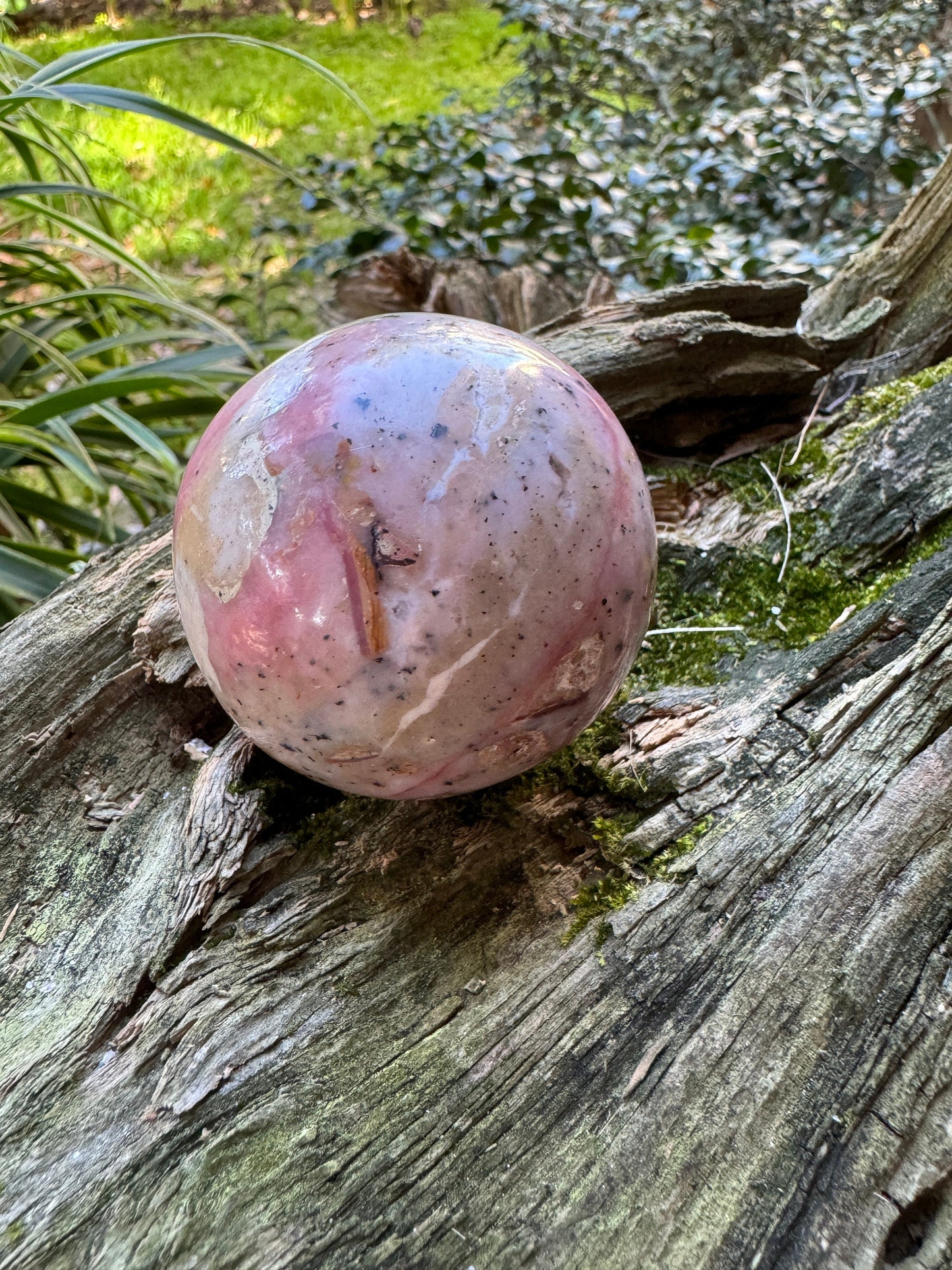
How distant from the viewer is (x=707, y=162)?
→ 112 inches

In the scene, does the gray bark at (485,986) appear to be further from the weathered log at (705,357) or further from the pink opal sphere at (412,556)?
the weathered log at (705,357)

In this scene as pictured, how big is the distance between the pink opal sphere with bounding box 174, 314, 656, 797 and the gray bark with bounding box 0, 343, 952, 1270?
213mm

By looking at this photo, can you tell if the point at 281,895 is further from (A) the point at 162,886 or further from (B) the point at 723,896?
(B) the point at 723,896

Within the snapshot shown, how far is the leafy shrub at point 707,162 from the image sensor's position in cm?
279

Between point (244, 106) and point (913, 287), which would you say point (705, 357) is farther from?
point (244, 106)

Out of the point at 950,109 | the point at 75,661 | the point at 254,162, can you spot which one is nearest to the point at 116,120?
the point at 254,162

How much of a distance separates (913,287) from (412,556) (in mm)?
1593

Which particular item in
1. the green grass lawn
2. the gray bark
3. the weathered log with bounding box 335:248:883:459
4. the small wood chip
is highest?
the green grass lawn

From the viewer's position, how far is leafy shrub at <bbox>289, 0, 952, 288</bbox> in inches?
110

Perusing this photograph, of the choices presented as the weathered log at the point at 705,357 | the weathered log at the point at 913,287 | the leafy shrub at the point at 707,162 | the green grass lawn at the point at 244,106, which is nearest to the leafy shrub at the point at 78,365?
the weathered log at the point at 705,357

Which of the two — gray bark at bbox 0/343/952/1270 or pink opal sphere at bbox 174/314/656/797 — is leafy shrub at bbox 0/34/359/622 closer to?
gray bark at bbox 0/343/952/1270

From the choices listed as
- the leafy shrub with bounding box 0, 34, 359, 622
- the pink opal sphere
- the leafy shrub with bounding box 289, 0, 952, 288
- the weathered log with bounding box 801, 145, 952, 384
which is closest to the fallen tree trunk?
the pink opal sphere

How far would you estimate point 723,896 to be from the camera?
3.57 ft

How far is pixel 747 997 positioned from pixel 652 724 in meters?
0.40
